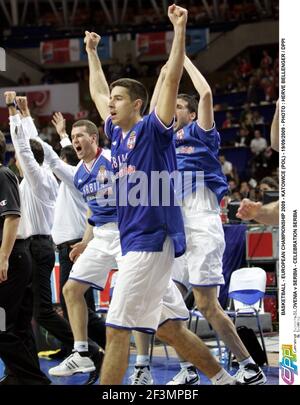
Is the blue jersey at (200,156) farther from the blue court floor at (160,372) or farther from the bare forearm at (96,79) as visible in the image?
the blue court floor at (160,372)

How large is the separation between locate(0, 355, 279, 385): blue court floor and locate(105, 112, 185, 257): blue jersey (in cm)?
197

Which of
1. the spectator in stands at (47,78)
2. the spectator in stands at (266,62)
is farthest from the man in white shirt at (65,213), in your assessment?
the spectator in stands at (47,78)

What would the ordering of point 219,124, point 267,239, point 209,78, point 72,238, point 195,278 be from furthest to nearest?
1. point 209,78
2. point 219,124
3. point 267,239
4. point 72,238
5. point 195,278

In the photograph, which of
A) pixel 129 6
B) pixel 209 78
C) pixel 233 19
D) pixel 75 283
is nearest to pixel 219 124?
pixel 209 78

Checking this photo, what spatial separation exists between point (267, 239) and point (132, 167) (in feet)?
16.7

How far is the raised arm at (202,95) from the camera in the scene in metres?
6.20

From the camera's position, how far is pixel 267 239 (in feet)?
33.3

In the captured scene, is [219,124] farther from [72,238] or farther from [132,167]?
[132,167]

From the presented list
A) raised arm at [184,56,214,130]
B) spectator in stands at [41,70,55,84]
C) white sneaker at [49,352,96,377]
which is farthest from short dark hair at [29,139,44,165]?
spectator in stands at [41,70,55,84]

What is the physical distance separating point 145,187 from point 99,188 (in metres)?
1.44

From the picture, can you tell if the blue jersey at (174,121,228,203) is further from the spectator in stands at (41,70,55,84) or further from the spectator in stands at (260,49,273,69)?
the spectator in stands at (41,70,55,84)

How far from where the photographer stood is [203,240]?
655 cm
